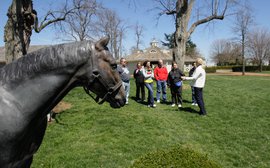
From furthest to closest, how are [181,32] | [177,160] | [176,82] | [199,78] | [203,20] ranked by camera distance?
1. [203,20]
2. [181,32]
3. [176,82]
4. [199,78]
5. [177,160]

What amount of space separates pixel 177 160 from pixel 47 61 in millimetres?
2227

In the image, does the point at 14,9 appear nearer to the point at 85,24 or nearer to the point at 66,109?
the point at 66,109

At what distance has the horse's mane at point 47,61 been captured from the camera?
1787mm

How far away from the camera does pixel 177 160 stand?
3105 mm

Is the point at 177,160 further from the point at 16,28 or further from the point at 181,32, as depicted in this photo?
the point at 181,32

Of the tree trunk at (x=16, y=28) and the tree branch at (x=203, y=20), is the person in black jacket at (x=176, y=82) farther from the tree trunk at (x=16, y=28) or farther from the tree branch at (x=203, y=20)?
the tree branch at (x=203, y=20)

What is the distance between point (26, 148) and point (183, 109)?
7.96 meters

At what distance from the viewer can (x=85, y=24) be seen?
35.1 meters

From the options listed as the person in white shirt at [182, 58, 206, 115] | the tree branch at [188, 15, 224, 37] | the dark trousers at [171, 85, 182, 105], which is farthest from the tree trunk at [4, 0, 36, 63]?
the tree branch at [188, 15, 224, 37]

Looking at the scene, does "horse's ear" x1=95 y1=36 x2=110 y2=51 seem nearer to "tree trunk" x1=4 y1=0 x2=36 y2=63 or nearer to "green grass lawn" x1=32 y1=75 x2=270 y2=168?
"green grass lawn" x1=32 y1=75 x2=270 y2=168

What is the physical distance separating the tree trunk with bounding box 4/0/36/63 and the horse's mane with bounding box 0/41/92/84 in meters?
5.81

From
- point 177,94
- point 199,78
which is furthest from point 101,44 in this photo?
point 177,94

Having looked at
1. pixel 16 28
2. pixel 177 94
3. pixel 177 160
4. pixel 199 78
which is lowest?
pixel 177 160

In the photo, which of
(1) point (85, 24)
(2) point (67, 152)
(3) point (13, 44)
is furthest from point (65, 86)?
(1) point (85, 24)
